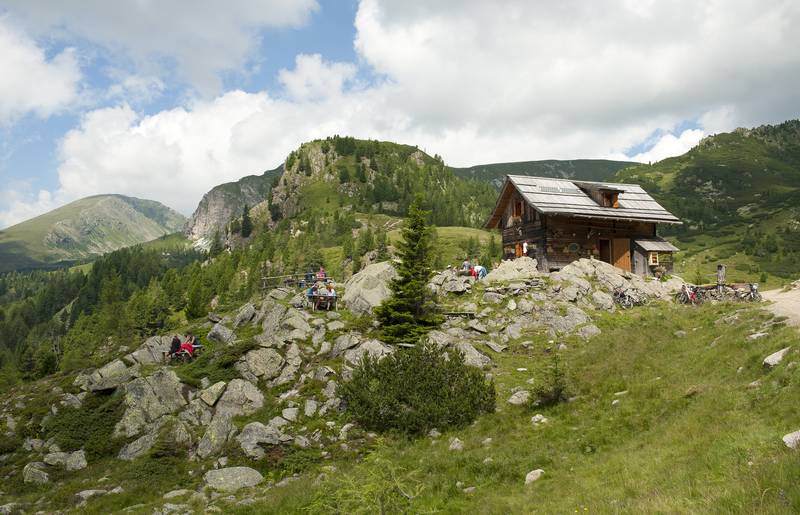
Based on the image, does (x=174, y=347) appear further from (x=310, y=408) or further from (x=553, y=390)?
(x=553, y=390)

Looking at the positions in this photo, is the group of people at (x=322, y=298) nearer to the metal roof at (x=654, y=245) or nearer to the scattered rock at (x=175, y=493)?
the scattered rock at (x=175, y=493)

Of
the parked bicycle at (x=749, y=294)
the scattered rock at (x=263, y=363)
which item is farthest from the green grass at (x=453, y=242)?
the scattered rock at (x=263, y=363)

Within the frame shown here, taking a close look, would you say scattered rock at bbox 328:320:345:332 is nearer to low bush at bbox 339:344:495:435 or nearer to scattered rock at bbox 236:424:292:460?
low bush at bbox 339:344:495:435

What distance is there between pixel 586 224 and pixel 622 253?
162 inches

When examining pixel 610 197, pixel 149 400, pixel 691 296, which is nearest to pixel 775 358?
pixel 691 296

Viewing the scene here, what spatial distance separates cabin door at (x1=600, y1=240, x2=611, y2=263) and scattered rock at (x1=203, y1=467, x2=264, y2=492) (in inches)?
1311

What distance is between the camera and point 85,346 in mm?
94750

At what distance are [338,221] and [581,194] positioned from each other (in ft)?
393

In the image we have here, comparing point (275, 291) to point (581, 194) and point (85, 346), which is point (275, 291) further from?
point (85, 346)

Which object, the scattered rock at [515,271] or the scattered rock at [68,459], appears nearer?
the scattered rock at [68,459]

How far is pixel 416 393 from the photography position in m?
18.4

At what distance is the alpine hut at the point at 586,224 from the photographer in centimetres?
3716

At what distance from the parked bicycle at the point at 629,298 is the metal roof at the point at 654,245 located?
7.19 meters

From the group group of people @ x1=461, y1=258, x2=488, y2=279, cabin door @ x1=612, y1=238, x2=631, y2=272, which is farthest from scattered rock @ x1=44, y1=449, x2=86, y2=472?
cabin door @ x1=612, y1=238, x2=631, y2=272
